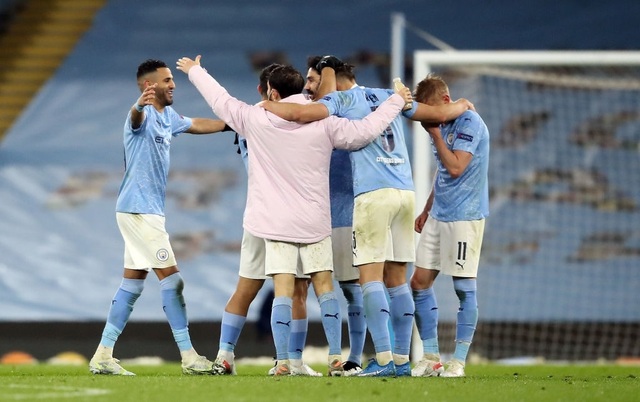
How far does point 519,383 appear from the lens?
675 centimetres

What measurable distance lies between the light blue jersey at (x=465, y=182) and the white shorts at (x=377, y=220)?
0.42 metres

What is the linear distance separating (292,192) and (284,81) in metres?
0.73

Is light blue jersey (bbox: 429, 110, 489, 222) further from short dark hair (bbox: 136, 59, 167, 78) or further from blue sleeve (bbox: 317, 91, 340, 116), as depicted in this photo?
short dark hair (bbox: 136, 59, 167, 78)

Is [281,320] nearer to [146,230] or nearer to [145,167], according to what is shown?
[146,230]

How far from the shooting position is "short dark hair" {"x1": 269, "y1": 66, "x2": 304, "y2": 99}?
7.24m

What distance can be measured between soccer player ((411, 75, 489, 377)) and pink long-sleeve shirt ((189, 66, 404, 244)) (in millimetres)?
602

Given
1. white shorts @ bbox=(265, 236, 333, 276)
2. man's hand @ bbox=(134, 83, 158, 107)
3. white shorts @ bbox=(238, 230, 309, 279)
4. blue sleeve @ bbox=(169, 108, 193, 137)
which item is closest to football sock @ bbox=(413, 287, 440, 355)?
white shorts @ bbox=(238, 230, 309, 279)

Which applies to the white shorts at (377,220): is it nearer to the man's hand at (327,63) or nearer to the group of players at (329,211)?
the group of players at (329,211)

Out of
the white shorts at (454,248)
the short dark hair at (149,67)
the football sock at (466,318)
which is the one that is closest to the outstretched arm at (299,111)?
the short dark hair at (149,67)

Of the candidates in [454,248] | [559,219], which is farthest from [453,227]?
[559,219]

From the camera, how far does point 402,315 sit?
7230mm

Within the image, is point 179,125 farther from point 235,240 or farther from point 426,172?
point 235,240

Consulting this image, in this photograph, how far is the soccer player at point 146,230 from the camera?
748cm

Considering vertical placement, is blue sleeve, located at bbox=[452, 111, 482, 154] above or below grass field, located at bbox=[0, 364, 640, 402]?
Result: above
